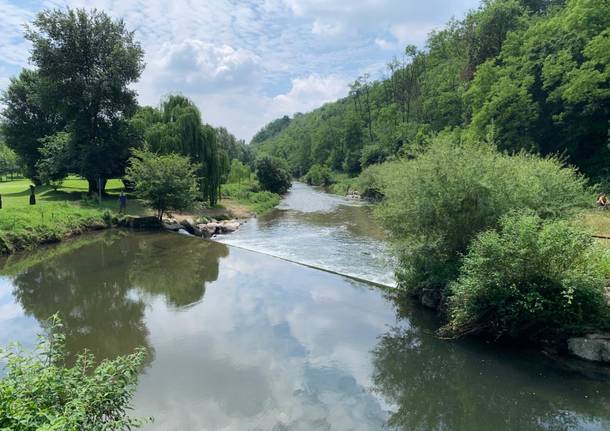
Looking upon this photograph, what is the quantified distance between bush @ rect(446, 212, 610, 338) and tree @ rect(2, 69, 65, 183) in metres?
40.9

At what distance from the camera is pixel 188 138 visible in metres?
30.9

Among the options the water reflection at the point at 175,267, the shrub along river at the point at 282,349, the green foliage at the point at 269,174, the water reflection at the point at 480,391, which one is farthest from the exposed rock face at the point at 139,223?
the green foliage at the point at 269,174

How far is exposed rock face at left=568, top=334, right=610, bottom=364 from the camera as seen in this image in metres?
8.80

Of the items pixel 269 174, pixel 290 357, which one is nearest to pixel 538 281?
pixel 290 357

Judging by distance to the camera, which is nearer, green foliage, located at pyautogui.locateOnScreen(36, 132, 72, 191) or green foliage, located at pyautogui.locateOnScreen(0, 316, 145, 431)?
green foliage, located at pyautogui.locateOnScreen(0, 316, 145, 431)

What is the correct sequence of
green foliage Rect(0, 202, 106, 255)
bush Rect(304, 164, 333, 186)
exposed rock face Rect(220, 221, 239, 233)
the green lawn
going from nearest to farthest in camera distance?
green foliage Rect(0, 202, 106, 255) < exposed rock face Rect(220, 221, 239, 233) < the green lawn < bush Rect(304, 164, 333, 186)

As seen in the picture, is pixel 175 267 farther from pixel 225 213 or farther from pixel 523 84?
pixel 523 84

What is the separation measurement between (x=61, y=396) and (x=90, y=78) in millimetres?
32665

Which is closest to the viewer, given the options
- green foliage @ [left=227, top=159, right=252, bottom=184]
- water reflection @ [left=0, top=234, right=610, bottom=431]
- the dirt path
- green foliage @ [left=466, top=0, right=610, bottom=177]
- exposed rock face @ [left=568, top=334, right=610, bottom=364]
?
water reflection @ [left=0, top=234, right=610, bottom=431]

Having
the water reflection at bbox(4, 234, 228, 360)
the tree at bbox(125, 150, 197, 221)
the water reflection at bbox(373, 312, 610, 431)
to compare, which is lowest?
the water reflection at bbox(4, 234, 228, 360)

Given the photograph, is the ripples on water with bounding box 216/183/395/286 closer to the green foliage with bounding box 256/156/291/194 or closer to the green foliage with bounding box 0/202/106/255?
the green foliage with bounding box 0/202/106/255

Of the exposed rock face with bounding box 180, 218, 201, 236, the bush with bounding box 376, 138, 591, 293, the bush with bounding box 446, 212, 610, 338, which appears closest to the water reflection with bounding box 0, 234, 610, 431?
the bush with bounding box 446, 212, 610, 338

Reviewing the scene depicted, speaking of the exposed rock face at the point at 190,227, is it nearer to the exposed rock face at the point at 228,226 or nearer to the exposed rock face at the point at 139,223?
the exposed rock face at the point at 228,226

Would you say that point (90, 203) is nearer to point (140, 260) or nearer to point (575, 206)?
point (140, 260)
